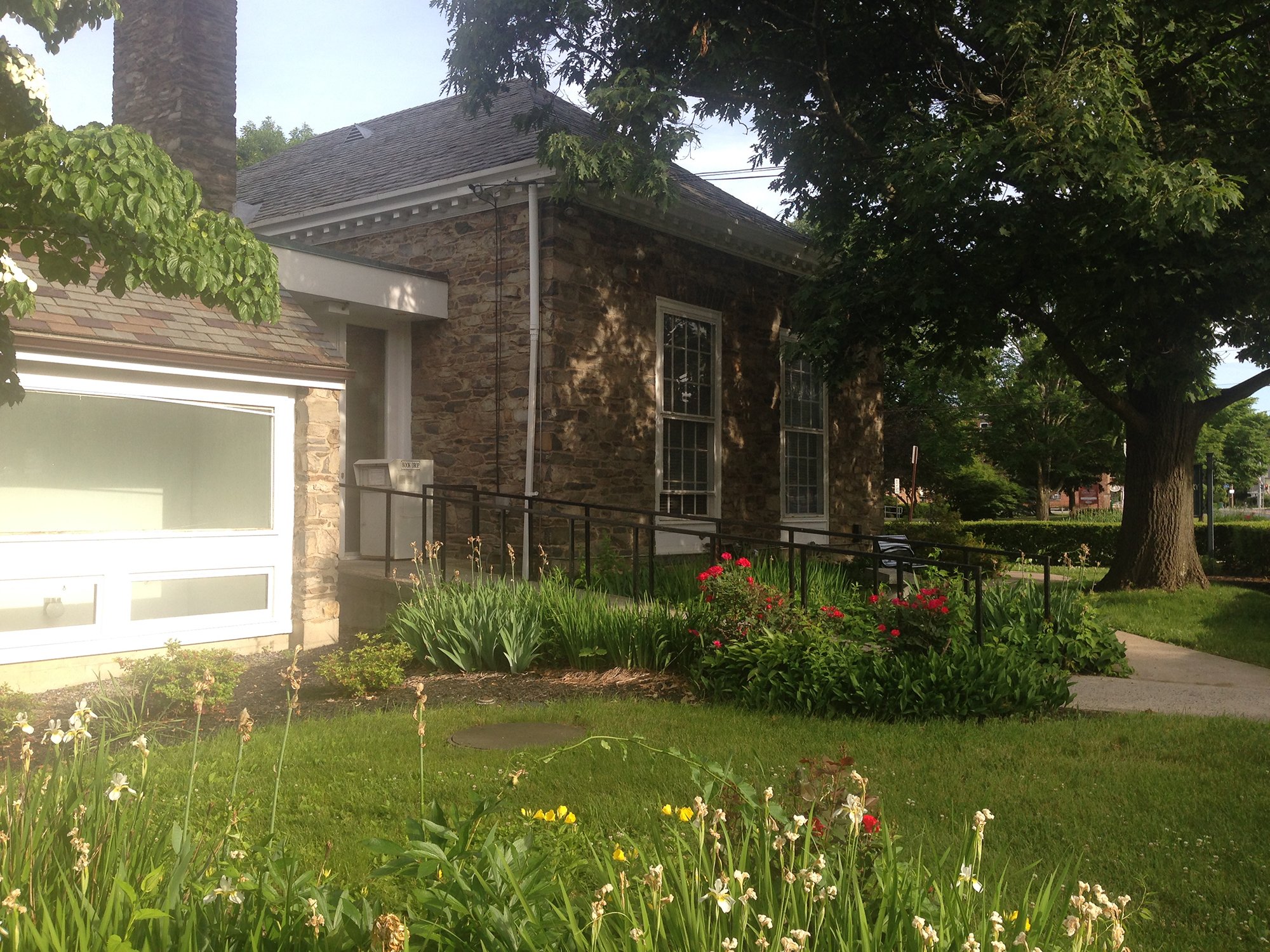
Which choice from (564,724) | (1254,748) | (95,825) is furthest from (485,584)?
(95,825)

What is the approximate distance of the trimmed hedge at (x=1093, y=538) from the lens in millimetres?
21328

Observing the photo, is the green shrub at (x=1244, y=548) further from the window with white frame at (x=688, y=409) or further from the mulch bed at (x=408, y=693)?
the mulch bed at (x=408, y=693)

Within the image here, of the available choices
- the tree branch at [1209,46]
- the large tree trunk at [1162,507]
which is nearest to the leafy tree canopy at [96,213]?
the tree branch at [1209,46]

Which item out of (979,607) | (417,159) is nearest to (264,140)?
(417,159)

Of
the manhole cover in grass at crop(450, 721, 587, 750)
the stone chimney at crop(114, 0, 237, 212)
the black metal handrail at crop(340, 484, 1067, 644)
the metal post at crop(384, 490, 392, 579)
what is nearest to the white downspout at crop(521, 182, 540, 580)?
the black metal handrail at crop(340, 484, 1067, 644)

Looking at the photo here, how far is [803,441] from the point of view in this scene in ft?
54.8

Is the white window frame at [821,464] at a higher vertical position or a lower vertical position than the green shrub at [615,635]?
higher

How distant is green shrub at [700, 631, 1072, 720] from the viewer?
682 centimetres

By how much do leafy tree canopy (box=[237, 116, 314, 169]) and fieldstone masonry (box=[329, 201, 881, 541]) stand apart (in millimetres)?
25842

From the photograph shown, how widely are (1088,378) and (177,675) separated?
468 inches

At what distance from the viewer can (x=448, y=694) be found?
25.2 ft

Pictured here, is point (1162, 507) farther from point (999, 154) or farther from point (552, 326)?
point (552, 326)

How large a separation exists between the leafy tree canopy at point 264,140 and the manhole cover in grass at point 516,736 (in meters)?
33.1

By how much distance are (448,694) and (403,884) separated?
3840 millimetres
